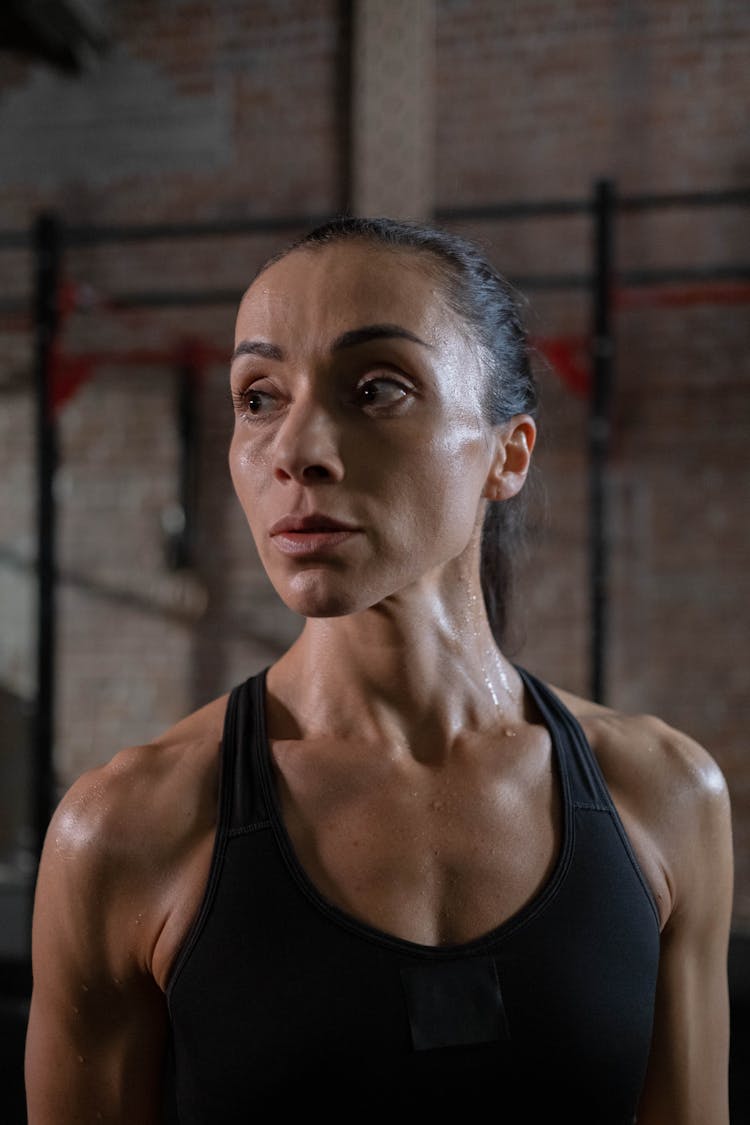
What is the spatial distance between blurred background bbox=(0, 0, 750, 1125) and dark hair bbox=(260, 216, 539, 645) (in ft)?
6.49

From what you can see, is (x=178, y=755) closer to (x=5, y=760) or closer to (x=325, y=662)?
(x=325, y=662)

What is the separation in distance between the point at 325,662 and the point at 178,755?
17 centimetres

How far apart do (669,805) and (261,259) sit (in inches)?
123

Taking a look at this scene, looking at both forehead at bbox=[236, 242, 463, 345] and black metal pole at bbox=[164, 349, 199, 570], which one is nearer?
forehead at bbox=[236, 242, 463, 345]

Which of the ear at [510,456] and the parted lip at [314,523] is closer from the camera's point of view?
the parted lip at [314,523]

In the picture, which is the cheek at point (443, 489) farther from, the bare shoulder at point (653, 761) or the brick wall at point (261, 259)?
the brick wall at point (261, 259)

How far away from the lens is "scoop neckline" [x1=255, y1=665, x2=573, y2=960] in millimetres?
898

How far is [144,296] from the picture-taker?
12.3 ft

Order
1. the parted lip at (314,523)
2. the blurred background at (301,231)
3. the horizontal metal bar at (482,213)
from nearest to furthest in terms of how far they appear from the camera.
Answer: the parted lip at (314,523) → the horizontal metal bar at (482,213) → the blurred background at (301,231)

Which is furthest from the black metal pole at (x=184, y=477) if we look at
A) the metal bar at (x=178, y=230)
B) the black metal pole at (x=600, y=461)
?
the black metal pole at (x=600, y=461)

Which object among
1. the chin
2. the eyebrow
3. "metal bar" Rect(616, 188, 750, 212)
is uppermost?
"metal bar" Rect(616, 188, 750, 212)

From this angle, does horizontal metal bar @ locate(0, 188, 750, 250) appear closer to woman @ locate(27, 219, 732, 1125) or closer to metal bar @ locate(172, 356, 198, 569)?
metal bar @ locate(172, 356, 198, 569)

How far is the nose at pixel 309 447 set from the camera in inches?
34.4

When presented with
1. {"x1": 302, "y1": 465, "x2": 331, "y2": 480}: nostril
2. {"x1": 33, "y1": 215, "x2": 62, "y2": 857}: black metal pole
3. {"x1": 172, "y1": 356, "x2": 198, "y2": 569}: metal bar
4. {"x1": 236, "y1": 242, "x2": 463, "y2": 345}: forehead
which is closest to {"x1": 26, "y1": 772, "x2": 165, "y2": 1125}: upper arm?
{"x1": 302, "y1": 465, "x2": 331, "y2": 480}: nostril
